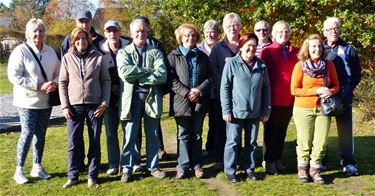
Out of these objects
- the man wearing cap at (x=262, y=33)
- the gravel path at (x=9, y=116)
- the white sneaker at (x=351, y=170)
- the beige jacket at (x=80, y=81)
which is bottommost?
the white sneaker at (x=351, y=170)

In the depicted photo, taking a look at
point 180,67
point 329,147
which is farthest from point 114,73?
point 329,147

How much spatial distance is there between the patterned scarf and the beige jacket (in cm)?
249

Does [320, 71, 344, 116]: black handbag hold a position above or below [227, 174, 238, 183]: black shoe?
above

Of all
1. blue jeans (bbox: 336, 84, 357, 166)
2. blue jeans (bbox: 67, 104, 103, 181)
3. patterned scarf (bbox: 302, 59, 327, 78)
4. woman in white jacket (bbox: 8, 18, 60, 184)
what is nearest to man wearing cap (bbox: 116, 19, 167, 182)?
blue jeans (bbox: 67, 104, 103, 181)

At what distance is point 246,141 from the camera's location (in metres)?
5.65

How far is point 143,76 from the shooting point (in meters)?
5.29

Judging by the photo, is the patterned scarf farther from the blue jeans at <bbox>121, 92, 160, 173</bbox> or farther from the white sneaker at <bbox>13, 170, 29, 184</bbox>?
the white sneaker at <bbox>13, 170, 29, 184</bbox>

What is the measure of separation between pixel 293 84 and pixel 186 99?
1.35m

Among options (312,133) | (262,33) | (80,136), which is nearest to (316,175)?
(312,133)

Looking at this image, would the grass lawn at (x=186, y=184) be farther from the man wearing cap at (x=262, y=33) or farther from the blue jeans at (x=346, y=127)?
the man wearing cap at (x=262, y=33)

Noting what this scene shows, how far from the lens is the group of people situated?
17.3 feet

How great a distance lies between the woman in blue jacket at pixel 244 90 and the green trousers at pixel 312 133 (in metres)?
0.44

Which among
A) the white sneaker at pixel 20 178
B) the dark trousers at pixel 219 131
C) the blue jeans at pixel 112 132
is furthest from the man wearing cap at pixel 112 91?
the dark trousers at pixel 219 131

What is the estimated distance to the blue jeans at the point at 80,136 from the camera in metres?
5.24
